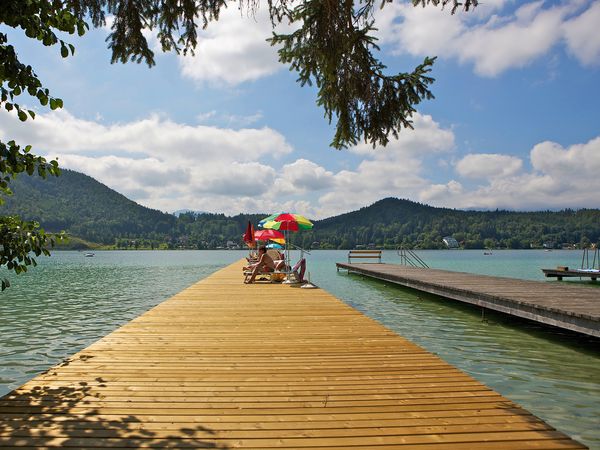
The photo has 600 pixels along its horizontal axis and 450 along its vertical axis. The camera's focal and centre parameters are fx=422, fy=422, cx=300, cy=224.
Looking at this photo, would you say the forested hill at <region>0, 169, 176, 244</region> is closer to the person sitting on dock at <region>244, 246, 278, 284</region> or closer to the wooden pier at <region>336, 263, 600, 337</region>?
the person sitting on dock at <region>244, 246, 278, 284</region>

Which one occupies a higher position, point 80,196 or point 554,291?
point 80,196

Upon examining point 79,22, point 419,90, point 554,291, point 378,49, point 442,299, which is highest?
point 378,49

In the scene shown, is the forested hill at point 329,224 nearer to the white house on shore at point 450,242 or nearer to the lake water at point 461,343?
the white house on shore at point 450,242

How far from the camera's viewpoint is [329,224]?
155 meters

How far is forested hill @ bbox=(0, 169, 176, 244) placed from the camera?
136500mm

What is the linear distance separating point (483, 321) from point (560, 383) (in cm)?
601

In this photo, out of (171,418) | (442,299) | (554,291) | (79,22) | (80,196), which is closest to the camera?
(79,22)

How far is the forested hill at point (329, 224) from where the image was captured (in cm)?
13225

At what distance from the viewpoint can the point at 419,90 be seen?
21.8 feet

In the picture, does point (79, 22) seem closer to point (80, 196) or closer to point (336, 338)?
point (336, 338)

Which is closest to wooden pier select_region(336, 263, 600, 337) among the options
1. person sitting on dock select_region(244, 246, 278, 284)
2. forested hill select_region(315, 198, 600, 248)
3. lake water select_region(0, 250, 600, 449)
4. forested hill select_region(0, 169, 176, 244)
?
lake water select_region(0, 250, 600, 449)

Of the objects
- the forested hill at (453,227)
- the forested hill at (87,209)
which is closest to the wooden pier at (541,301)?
the forested hill at (453,227)

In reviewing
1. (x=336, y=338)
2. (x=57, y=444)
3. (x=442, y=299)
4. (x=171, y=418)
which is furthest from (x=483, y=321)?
(x=57, y=444)

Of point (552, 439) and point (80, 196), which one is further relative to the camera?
point (80, 196)
